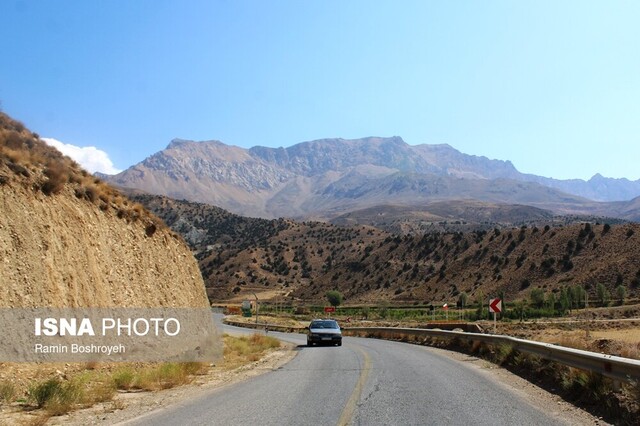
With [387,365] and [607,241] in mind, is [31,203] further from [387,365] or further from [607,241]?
[607,241]

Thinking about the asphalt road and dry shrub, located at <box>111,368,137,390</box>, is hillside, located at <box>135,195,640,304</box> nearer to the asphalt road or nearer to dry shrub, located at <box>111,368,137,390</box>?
the asphalt road

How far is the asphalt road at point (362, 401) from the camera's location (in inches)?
392

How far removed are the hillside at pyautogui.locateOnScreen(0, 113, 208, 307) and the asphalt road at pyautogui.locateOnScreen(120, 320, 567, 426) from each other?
5.96 m

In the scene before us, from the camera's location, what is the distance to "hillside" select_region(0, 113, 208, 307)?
622 inches

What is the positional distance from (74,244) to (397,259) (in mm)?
96040

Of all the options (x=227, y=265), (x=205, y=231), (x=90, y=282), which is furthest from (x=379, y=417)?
(x=205, y=231)

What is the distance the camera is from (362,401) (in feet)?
38.8

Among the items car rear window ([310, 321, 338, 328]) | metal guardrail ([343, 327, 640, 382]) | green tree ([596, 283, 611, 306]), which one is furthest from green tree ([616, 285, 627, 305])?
metal guardrail ([343, 327, 640, 382])

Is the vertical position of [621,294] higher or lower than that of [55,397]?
lower

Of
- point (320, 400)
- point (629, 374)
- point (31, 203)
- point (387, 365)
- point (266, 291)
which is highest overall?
point (31, 203)

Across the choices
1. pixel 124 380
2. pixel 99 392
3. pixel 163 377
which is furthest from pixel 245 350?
pixel 99 392

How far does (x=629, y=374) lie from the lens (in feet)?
32.2

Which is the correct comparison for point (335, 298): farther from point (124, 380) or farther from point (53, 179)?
point (124, 380)

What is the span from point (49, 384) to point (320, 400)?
18.0ft
